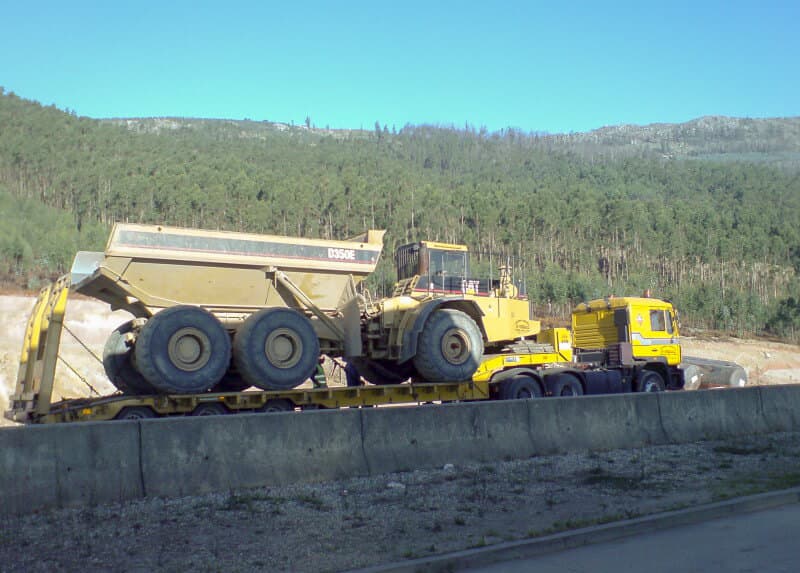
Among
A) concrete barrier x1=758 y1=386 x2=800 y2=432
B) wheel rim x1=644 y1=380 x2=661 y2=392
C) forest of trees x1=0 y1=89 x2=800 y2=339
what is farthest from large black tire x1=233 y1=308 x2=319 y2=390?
wheel rim x1=644 y1=380 x2=661 y2=392

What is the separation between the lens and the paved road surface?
643 cm

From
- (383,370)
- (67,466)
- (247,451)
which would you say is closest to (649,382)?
(383,370)

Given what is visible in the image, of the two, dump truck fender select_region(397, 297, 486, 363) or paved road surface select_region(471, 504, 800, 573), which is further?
dump truck fender select_region(397, 297, 486, 363)

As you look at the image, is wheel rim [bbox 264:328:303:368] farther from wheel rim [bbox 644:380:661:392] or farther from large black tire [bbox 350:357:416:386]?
wheel rim [bbox 644:380:661:392]

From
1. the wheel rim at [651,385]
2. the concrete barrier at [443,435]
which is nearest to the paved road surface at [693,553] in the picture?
the concrete barrier at [443,435]

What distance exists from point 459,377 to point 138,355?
636 cm

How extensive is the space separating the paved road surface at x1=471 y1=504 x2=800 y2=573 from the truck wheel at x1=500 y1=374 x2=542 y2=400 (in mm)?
9158

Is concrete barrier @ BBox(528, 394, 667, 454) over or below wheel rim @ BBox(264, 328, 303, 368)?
below

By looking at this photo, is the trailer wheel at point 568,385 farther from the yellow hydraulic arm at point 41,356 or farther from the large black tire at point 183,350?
the yellow hydraulic arm at point 41,356

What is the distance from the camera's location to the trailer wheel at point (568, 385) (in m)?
18.5

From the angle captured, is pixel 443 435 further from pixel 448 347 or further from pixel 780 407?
pixel 780 407

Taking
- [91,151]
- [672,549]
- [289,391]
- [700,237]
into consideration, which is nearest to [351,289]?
[289,391]

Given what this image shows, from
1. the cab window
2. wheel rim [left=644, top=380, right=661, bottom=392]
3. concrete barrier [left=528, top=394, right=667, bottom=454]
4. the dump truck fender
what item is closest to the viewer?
concrete barrier [left=528, top=394, right=667, bottom=454]

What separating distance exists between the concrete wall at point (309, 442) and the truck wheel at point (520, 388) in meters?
4.84
